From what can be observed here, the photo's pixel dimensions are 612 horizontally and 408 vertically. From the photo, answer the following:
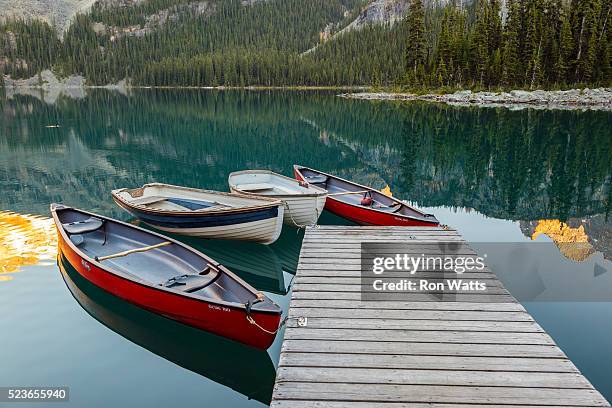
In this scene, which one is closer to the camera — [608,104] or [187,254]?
[187,254]

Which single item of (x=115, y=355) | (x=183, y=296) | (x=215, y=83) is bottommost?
(x=115, y=355)

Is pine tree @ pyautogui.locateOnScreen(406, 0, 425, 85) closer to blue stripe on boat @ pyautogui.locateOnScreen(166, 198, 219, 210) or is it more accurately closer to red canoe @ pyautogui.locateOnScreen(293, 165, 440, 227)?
red canoe @ pyautogui.locateOnScreen(293, 165, 440, 227)

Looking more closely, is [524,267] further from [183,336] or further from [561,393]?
[183,336]

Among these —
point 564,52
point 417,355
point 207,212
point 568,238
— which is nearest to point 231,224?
point 207,212

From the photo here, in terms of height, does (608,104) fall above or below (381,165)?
above

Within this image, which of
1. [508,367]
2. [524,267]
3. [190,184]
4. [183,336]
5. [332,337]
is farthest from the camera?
[190,184]

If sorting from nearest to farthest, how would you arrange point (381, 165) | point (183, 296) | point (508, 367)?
point (508, 367), point (183, 296), point (381, 165)

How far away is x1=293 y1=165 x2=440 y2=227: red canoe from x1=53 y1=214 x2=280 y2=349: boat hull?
7470mm

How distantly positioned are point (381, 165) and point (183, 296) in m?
24.2

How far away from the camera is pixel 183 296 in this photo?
8.80 meters

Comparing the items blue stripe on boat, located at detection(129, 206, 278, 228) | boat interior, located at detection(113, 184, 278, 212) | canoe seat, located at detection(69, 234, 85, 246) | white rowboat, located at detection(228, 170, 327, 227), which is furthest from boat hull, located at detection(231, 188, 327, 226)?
canoe seat, located at detection(69, 234, 85, 246)

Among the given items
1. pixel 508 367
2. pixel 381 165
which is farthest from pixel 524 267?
pixel 381 165

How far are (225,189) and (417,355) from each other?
1938 centimetres

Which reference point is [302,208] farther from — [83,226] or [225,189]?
[225,189]
